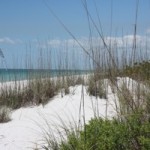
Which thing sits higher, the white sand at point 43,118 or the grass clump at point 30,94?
the grass clump at point 30,94

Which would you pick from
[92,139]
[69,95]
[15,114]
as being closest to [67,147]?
[92,139]

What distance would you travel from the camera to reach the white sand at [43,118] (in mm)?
4985

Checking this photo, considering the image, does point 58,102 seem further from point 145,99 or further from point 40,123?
point 145,99

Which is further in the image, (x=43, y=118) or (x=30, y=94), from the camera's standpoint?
(x=30, y=94)

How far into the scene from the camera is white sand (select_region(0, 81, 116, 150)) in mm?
4985

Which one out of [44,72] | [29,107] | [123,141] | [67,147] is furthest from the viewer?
[44,72]

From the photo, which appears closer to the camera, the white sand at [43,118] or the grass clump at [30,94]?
the white sand at [43,118]

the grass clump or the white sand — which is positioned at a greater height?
the grass clump

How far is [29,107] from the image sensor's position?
7.46 meters

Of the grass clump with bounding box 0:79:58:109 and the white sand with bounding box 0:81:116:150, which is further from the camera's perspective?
the grass clump with bounding box 0:79:58:109

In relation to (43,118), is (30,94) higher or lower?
higher

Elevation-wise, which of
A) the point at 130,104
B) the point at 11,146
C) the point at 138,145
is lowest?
the point at 11,146

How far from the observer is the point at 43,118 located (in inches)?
234

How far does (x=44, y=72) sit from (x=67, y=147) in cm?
490
